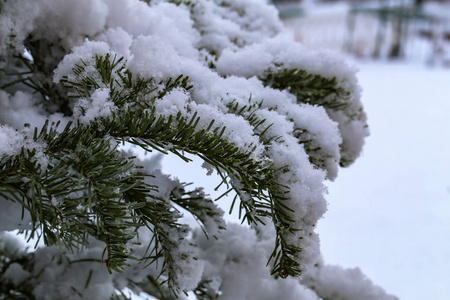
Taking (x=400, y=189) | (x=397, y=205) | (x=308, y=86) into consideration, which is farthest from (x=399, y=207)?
(x=308, y=86)

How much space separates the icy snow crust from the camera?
38 centimetres

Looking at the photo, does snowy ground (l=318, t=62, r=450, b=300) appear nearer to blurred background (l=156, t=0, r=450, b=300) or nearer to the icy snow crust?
blurred background (l=156, t=0, r=450, b=300)

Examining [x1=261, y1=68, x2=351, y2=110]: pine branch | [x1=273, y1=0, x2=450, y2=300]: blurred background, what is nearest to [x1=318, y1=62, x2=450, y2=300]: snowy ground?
[x1=273, y1=0, x2=450, y2=300]: blurred background

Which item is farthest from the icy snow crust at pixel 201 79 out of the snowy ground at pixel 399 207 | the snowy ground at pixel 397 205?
the snowy ground at pixel 399 207

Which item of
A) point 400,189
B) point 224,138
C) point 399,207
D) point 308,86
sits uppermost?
point 400,189

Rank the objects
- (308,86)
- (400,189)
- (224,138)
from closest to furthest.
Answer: (224,138) < (308,86) < (400,189)

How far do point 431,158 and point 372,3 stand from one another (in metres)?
3.71

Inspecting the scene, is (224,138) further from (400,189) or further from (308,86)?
(400,189)

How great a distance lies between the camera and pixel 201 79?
0.43 metres

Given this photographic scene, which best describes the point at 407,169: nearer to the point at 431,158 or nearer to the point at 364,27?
the point at 431,158

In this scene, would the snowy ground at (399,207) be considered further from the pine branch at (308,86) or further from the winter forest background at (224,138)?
the pine branch at (308,86)

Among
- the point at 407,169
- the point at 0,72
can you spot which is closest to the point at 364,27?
the point at 407,169

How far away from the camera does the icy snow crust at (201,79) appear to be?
376mm

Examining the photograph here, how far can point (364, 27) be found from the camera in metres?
4.58
